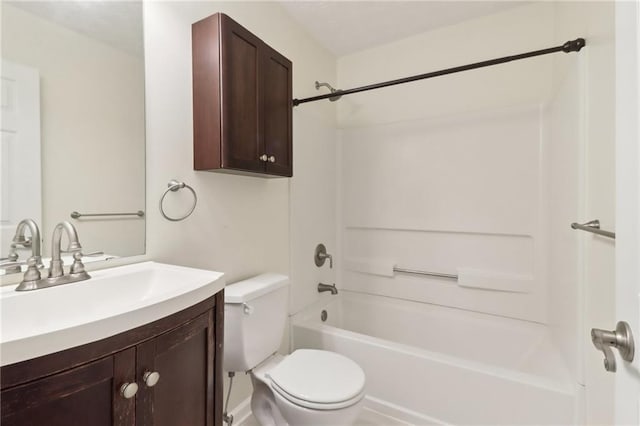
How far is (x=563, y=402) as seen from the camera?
1.23 meters

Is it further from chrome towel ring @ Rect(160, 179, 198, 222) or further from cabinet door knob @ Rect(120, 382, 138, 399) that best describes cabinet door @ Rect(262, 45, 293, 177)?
cabinet door knob @ Rect(120, 382, 138, 399)

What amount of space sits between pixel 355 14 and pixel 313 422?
2343 millimetres

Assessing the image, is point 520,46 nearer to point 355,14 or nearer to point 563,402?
point 355,14

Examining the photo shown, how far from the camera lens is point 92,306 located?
88cm

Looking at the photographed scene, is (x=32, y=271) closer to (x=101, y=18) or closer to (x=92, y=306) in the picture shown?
(x=92, y=306)

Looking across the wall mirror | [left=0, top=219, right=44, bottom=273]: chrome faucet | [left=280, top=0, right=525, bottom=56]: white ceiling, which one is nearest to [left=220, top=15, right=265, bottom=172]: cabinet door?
the wall mirror

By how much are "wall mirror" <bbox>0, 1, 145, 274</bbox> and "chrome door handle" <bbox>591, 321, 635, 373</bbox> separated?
134cm

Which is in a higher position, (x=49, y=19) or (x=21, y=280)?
(x=49, y=19)

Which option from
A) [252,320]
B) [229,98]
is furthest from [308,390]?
[229,98]

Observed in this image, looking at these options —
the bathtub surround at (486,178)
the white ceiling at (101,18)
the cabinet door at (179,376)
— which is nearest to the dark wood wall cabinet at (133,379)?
the cabinet door at (179,376)

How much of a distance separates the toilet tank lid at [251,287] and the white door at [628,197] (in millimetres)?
1158

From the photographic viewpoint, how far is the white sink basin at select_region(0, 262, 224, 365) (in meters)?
0.51

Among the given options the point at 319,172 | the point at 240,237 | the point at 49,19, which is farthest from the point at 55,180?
the point at 319,172

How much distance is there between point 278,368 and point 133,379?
0.84 m
